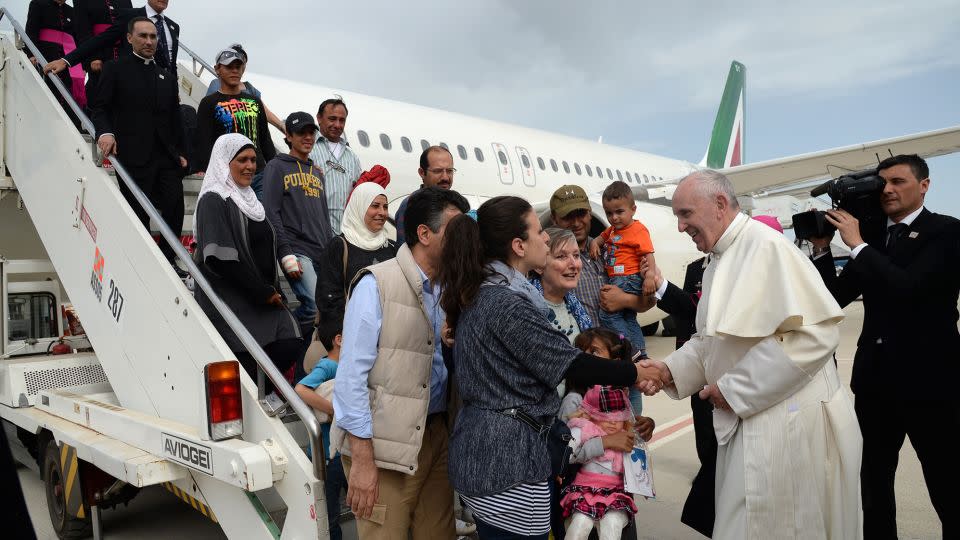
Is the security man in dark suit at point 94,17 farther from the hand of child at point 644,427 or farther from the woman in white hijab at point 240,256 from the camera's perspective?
the hand of child at point 644,427

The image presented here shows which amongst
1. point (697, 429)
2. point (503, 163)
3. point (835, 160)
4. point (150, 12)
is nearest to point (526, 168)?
point (503, 163)

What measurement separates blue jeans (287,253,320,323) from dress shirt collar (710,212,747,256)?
2.30 meters

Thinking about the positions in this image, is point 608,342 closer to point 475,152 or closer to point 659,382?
point 659,382

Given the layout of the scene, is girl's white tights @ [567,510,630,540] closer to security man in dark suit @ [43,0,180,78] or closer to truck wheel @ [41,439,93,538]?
truck wheel @ [41,439,93,538]

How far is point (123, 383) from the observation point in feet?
11.1

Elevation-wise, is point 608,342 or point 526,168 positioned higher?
point 526,168

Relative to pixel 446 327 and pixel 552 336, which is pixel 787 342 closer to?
pixel 552 336

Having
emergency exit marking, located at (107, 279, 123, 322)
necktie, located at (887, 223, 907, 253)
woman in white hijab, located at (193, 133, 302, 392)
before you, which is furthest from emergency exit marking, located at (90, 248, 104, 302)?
necktie, located at (887, 223, 907, 253)

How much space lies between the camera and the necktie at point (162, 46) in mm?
4930

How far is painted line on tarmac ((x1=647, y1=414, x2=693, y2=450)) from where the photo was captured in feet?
19.3

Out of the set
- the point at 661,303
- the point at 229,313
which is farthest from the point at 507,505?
the point at 661,303

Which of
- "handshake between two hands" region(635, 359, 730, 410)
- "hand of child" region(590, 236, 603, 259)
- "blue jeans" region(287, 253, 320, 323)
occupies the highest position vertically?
"hand of child" region(590, 236, 603, 259)

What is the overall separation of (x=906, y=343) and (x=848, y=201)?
2.17ft

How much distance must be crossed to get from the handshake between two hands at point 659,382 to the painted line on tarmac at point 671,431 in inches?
125
